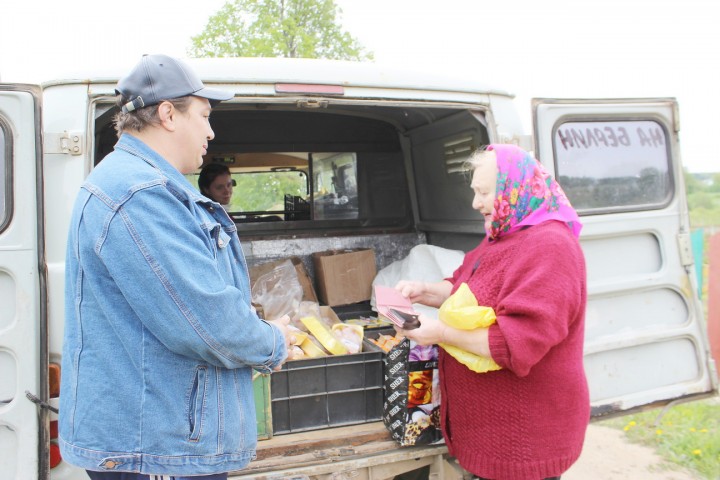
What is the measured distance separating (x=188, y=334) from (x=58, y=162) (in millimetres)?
1114

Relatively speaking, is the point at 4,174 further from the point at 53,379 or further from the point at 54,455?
the point at 54,455

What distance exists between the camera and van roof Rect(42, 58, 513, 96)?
2.29 meters

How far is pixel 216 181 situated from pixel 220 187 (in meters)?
0.05

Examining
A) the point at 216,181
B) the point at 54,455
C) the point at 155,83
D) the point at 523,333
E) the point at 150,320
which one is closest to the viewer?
the point at 150,320

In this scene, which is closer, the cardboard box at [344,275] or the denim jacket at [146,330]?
the denim jacket at [146,330]

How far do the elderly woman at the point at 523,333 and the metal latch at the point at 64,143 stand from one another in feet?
4.62

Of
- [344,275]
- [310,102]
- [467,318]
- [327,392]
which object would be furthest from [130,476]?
[344,275]

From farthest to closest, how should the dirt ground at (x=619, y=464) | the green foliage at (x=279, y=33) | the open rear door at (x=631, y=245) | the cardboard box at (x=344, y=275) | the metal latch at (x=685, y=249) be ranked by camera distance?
the green foliage at (x=279, y=33), the cardboard box at (x=344, y=275), the dirt ground at (x=619, y=464), the metal latch at (x=685, y=249), the open rear door at (x=631, y=245)

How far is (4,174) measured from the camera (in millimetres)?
2045

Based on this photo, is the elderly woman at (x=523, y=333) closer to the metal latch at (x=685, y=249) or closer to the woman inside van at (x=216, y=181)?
the metal latch at (x=685, y=249)

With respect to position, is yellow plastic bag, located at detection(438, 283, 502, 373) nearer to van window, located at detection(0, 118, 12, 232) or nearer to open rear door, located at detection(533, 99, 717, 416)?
open rear door, located at detection(533, 99, 717, 416)

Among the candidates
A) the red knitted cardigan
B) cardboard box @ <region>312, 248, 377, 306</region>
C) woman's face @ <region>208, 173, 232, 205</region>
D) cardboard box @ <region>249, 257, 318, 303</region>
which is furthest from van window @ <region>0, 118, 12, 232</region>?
cardboard box @ <region>312, 248, 377, 306</region>

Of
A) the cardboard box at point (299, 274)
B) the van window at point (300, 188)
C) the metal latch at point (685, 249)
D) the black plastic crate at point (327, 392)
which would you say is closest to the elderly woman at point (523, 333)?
the black plastic crate at point (327, 392)

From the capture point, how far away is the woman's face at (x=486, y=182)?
215 cm
